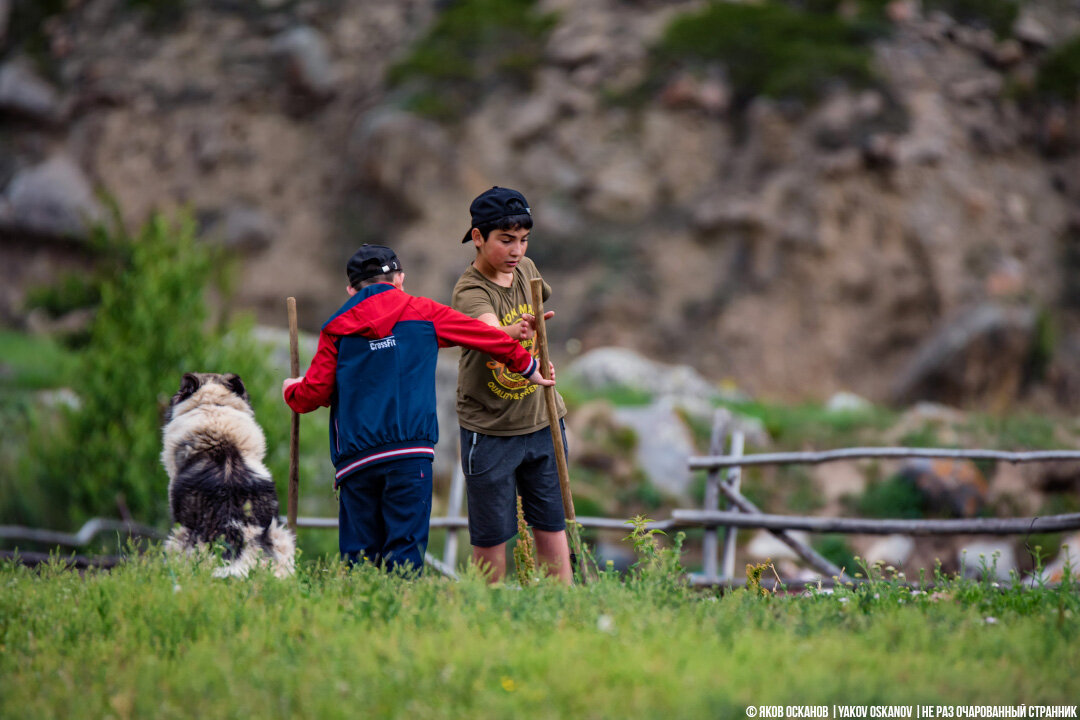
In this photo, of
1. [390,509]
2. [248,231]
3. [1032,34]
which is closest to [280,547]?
[390,509]

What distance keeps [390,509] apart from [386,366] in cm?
60

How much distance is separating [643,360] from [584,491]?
10.9 feet

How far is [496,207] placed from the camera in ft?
12.8

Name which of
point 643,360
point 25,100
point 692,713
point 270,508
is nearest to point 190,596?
point 270,508

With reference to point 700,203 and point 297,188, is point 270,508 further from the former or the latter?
point 297,188

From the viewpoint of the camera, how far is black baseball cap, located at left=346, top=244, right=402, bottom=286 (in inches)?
156

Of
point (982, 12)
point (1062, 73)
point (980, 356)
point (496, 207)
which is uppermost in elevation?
point (982, 12)

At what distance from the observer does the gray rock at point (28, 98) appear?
15484 mm

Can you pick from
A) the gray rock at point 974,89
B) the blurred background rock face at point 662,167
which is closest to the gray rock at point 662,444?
the blurred background rock face at point 662,167

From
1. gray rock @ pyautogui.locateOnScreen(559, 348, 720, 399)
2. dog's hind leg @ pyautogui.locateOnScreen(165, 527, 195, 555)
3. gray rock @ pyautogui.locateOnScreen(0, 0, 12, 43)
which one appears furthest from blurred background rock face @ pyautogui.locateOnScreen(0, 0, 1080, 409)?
dog's hind leg @ pyautogui.locateOnScreen(165, 527, 195, 555)

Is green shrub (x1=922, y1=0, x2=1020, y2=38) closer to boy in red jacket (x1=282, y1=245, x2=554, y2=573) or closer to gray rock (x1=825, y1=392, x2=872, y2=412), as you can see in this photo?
gray rock (x1=825, y1=392, x2=872, y2=412)

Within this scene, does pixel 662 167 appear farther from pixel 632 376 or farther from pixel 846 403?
pixel 846 403

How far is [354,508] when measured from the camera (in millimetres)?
3893

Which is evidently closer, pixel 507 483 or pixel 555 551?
pixel 507 483
